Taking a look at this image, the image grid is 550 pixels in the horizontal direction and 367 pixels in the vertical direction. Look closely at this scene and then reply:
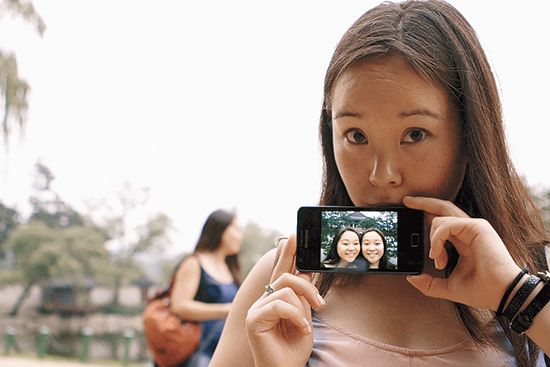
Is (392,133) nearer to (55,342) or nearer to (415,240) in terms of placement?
(415,240)

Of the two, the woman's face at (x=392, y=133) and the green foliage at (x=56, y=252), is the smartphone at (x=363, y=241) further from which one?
the green foliage at (x=56, y=252)

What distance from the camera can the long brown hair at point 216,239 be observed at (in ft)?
8.36

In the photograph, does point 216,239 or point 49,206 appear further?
point 49,206

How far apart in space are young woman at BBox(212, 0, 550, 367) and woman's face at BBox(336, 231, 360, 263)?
1.5 inches

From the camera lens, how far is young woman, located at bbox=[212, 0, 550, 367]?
63 centimetres

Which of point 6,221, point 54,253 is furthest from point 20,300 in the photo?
point 6,221

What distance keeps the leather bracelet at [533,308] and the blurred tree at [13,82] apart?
3.24 metres

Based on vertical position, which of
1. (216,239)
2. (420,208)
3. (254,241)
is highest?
(420,208)

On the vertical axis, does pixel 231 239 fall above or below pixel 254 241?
above

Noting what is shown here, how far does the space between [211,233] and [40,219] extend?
1602 mm

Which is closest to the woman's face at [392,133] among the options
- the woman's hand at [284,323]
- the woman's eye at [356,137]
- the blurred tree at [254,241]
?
the woman's eye at [356,137]

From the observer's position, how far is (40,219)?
3.86 metres

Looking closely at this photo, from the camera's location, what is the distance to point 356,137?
0.67 metres

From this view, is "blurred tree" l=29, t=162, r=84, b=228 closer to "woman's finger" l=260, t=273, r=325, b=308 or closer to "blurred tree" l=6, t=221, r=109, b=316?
"blurred tree" l=6, t=221, r=109, b=316
